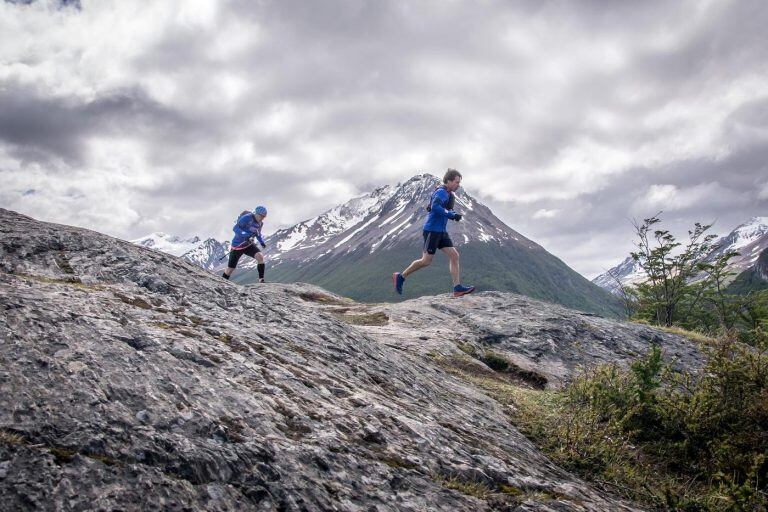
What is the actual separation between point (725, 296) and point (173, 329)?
51817 mm

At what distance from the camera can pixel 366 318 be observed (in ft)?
63.0

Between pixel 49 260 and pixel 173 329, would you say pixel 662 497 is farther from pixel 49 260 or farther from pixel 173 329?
pixel 49 260

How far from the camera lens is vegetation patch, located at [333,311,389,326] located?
1828 cm

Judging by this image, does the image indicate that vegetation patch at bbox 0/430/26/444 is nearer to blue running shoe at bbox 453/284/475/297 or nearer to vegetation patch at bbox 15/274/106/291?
vegetation patch at bbox 15/274/106/291

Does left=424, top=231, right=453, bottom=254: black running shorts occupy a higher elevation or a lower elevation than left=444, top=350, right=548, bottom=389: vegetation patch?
higher

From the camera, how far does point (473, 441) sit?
6438 mm

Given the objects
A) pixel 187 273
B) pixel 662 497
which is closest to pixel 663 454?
pixel 662 497

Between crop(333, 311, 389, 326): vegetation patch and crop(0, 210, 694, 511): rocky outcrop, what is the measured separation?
28.0 ft

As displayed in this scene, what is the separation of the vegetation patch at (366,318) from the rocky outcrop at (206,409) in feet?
28.0

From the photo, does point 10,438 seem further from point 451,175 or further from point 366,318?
point 366,318

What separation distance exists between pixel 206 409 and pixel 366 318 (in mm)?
14660

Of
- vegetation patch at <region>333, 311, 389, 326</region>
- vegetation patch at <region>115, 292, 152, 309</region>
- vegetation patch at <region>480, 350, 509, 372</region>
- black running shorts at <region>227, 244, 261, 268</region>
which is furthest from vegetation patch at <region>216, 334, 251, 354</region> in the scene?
black running shorts at <region>227, 244, 261, 268</region>

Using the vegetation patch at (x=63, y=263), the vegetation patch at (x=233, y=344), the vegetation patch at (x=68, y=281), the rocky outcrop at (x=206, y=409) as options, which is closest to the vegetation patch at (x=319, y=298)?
the rocky outcrop at (x=206, y=409)

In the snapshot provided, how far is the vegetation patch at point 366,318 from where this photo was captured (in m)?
18.3
